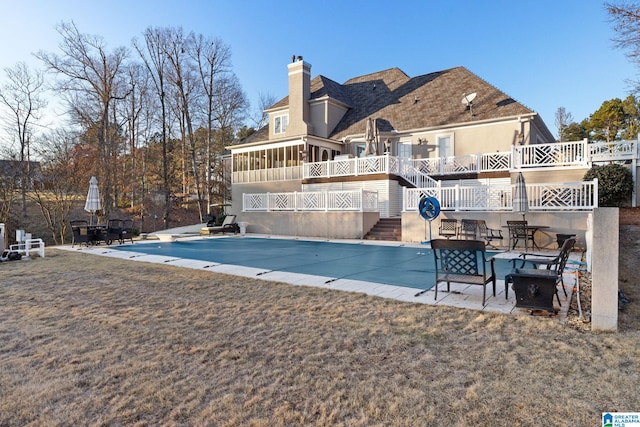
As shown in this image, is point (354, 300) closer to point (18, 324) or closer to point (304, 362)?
point (304, 362)

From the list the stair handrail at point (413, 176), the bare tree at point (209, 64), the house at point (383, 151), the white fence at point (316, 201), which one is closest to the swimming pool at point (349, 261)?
the white fence at point (316, 201)

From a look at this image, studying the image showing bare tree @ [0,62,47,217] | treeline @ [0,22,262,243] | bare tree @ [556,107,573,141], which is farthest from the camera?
bare tree @ [556,107,573,141]

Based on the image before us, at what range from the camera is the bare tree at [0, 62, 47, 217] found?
71.9 ft

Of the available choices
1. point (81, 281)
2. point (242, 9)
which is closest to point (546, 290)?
point (81, 281)

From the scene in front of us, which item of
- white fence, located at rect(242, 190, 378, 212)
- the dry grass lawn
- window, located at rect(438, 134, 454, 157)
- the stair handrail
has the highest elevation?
window, located at rect(438, 134, 454, 157)

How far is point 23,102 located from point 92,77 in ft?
14.2

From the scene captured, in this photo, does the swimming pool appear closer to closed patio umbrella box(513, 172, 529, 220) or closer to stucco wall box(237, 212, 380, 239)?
closed patio umbrella box(513, 172, 529, 220)

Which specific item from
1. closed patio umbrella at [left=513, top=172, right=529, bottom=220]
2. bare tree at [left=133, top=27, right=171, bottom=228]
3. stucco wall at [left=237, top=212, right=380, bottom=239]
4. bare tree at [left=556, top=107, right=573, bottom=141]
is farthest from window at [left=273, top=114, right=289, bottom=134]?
bare tree at [left=556, top=107, right=573, bottom=141]

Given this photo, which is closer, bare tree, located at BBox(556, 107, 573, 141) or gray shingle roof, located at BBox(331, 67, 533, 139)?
gray shingle roof, located at BBox(331, 67, 533, 139)

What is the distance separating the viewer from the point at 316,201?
17000mm

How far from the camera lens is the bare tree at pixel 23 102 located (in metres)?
21.9

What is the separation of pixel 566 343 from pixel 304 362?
2601mm

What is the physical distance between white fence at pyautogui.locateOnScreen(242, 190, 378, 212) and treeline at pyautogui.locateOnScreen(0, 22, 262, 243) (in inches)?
408

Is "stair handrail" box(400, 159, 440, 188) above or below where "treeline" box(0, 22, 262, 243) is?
below
